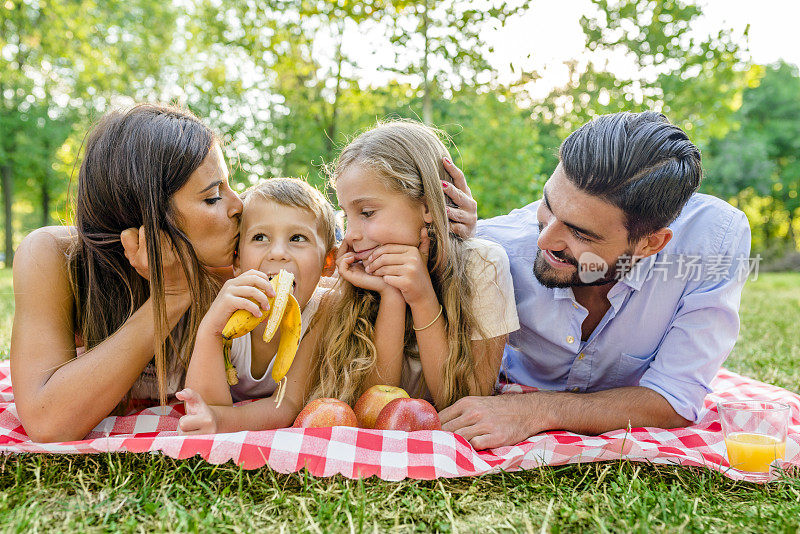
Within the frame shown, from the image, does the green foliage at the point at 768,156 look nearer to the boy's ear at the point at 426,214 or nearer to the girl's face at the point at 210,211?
the boy's ear at the point at 426,214

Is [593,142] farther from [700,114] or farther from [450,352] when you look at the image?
[700,114]

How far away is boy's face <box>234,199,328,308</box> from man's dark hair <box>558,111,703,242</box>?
1.39 metres

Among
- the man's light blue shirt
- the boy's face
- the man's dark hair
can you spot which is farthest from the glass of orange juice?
the boy's face

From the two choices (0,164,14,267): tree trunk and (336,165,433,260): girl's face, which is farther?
(0,164,14,267): tree trunk

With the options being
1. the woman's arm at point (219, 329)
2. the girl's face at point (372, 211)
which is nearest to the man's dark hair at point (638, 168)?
the girl's face at point (372, 211)

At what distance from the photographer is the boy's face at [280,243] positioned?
9.77 ft

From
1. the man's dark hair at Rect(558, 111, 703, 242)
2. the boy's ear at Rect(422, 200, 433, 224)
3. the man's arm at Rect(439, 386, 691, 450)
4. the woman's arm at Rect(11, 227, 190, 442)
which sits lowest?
the man's arm at Rect(439, 386, 691, 450)

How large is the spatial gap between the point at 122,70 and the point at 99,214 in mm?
19762

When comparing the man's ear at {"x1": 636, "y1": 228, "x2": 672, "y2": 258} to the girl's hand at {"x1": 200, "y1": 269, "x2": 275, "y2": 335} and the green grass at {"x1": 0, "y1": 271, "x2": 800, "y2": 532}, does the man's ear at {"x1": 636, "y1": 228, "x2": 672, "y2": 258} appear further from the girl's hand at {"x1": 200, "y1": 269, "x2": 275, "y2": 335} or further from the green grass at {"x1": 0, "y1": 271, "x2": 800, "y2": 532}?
the girl's hand at {"x1": 200, "y1": 269, "x2": 275, "y2": 335}

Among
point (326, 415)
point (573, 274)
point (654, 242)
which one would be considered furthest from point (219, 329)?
point (654, 242)

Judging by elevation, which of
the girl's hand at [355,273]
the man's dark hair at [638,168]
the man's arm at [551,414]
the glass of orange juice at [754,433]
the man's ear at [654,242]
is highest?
the man's dark hair at [638,168]

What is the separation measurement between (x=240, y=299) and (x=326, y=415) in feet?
2.06

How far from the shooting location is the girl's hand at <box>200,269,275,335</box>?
8.39 feet

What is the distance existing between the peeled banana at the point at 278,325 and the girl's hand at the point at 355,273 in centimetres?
40
